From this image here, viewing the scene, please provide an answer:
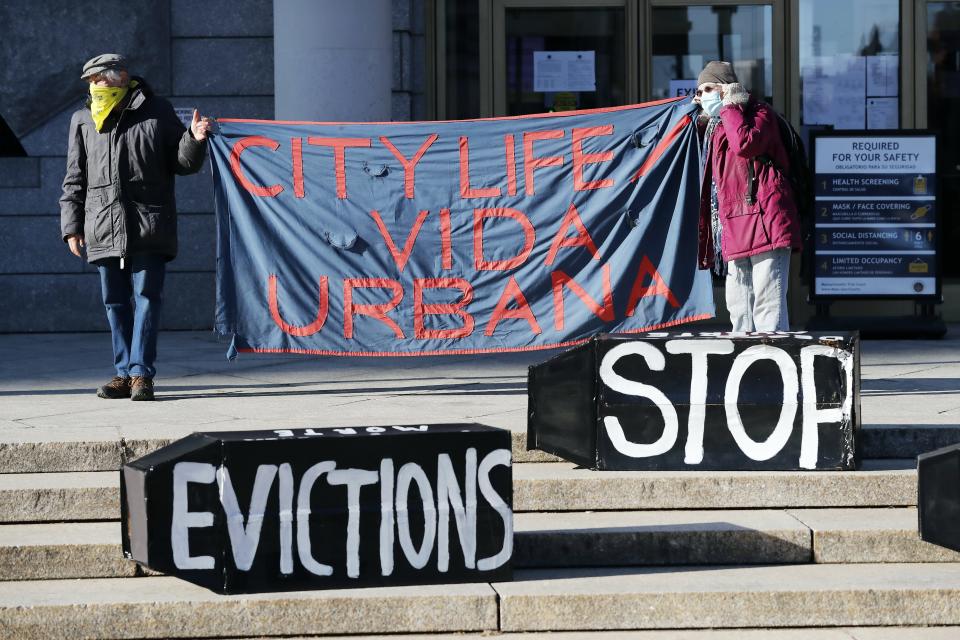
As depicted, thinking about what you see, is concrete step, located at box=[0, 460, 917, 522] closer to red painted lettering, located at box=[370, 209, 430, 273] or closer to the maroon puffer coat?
the maroon puffer coat

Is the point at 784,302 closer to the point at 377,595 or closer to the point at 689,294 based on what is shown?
the point at 689,294

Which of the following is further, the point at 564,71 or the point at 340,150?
the point at 564,71

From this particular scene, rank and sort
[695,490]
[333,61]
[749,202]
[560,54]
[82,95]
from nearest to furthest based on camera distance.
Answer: [695,490], [749,202], [333,61], [82,95], [560,54]

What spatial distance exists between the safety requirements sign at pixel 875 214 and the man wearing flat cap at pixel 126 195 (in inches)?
197

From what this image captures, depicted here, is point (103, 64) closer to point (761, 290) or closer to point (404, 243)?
point (404, 243)

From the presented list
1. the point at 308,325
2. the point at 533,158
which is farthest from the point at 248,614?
the point at 533,158

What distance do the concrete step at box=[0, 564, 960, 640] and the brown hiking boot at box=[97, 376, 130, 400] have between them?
2.39 meters

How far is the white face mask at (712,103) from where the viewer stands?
23.3 feet

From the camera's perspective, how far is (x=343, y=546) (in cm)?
481

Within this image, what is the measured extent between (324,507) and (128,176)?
3273mm

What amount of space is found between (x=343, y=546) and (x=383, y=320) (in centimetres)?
289

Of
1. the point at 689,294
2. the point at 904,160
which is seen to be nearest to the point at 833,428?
the point at 689,294

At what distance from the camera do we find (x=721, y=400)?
567cm

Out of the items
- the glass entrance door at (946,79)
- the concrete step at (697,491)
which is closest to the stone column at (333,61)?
the glass entrance door at (946,79)
